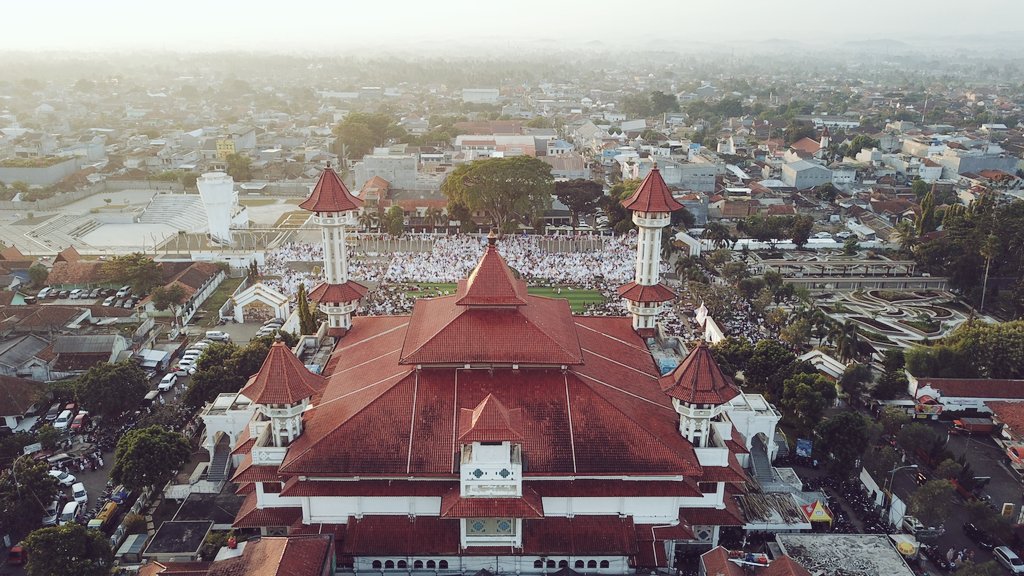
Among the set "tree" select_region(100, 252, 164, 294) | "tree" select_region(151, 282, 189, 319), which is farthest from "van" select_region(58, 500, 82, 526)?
"tree" select_region(100, 252, 164, 294)

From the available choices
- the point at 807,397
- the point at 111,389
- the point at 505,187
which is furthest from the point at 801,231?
the point at 111,389

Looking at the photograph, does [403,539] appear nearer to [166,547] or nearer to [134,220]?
[166,547]

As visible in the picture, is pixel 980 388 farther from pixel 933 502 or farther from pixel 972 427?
pixel 933 502

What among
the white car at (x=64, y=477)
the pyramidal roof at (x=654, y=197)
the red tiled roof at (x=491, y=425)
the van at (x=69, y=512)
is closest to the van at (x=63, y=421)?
the white car at (x=64, y=477)

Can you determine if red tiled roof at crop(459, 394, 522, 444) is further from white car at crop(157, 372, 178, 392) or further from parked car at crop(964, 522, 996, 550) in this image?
white car at crop(157, 372, 178, 392)

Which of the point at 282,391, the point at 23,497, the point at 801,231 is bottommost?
the point at 23,497

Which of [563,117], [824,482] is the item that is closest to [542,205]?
[824,482]
